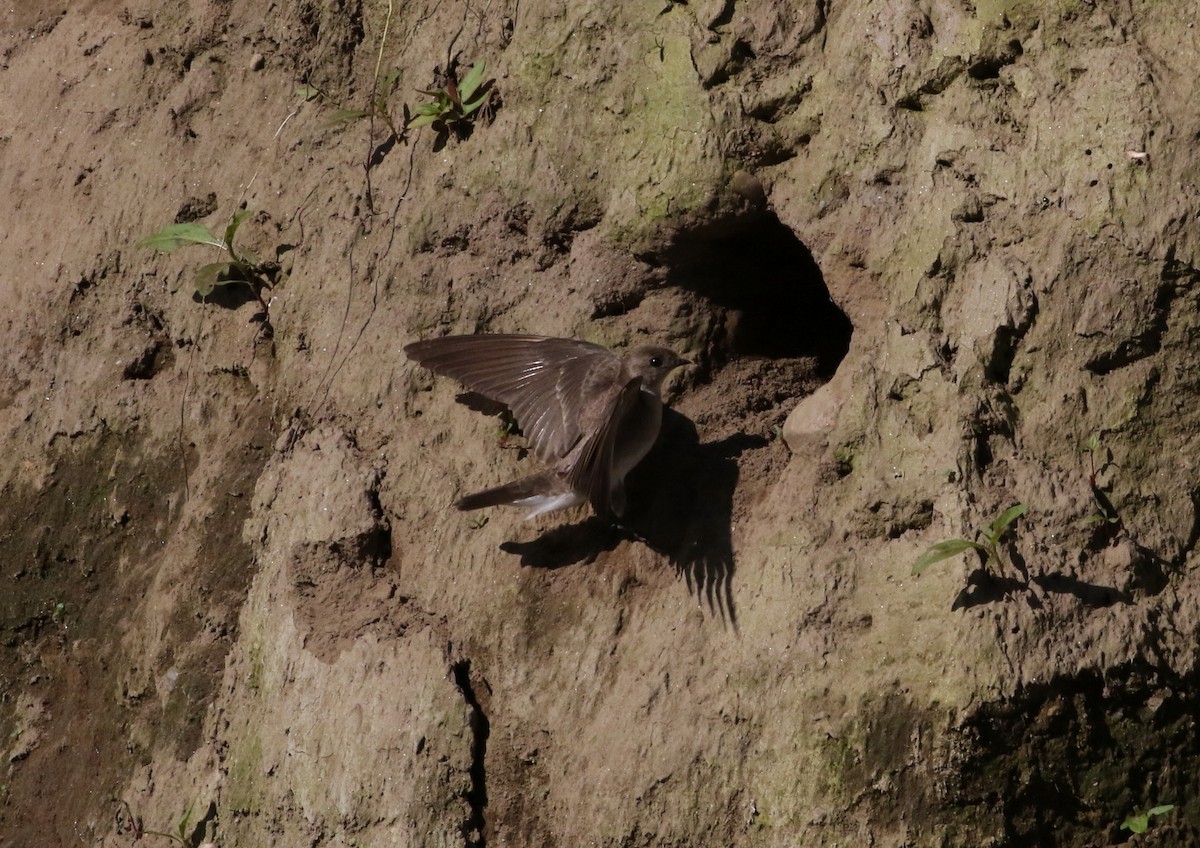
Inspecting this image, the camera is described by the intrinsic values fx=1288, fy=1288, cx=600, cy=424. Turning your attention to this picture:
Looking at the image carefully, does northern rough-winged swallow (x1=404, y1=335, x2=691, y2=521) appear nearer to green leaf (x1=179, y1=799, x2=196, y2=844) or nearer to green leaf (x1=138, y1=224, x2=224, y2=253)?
green leaf (x1=138, y1=224, x2=224, y2=253)

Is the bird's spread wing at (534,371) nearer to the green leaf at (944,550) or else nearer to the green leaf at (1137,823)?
the green leaf at (944,550)

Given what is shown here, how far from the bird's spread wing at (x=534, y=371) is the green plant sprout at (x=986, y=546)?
1.25m

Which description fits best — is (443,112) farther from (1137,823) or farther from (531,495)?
(1137,823)

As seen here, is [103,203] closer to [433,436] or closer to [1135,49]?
[433,436]

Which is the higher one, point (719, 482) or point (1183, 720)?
point (719, 482)

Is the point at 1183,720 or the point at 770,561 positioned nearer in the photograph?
the point at 1183,720

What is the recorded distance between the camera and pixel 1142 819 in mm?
3385

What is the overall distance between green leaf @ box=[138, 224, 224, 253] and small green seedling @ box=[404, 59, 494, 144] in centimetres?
93

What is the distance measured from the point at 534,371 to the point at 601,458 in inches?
20.2

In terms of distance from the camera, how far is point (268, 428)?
4594 millimetres

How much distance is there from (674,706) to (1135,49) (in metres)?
2.28

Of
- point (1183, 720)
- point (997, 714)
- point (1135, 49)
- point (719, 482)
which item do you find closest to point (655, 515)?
point (719, 482)

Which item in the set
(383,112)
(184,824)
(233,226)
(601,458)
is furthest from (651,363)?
(184,824)

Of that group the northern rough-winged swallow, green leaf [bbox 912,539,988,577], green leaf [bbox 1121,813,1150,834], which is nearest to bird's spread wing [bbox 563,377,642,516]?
the northern rough-winged swallow
